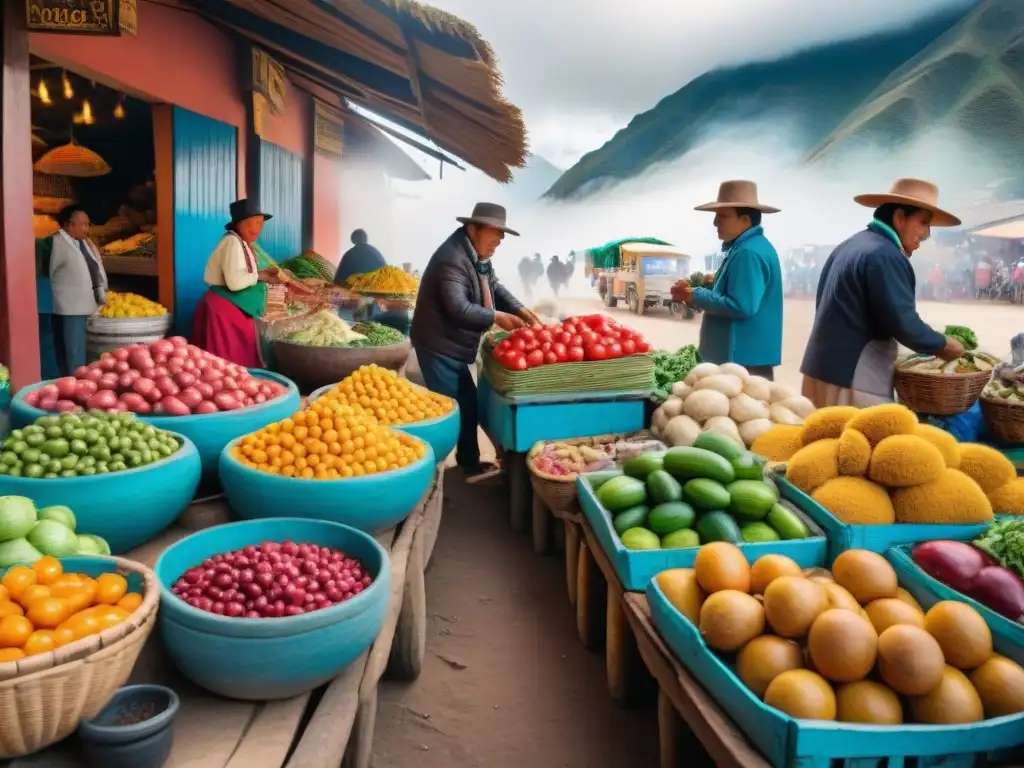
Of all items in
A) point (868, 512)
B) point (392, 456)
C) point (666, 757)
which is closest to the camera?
point (666, 757)

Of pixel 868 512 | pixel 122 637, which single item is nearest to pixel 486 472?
pixel 868 512

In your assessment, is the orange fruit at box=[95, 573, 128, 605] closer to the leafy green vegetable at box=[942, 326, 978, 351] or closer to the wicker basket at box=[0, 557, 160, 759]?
the wicker basket at box=[0, 557, 160, 759]

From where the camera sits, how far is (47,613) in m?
1.38

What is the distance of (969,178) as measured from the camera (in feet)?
47.9

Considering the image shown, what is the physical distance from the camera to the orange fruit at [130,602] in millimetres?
1489

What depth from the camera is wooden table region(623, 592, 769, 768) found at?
1.59m

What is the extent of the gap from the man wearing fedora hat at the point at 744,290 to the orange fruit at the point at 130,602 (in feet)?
11.2

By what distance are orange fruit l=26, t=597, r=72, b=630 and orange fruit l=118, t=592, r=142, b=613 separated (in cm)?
10

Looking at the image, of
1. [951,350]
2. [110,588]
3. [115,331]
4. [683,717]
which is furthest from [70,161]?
[683,717]

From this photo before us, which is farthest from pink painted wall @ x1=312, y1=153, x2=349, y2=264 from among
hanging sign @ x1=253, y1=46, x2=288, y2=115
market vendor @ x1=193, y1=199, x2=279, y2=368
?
market vendor @ x1=193, y1=199, x2=279, y2=368

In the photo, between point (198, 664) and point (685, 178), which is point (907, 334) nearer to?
point (198, 664)

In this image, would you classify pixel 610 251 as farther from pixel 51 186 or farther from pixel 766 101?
pixel 51 186

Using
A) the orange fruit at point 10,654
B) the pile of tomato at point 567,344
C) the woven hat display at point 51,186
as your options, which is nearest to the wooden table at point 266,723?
the orange fruit at point 10,654

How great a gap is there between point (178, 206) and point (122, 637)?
5892 millimetres
